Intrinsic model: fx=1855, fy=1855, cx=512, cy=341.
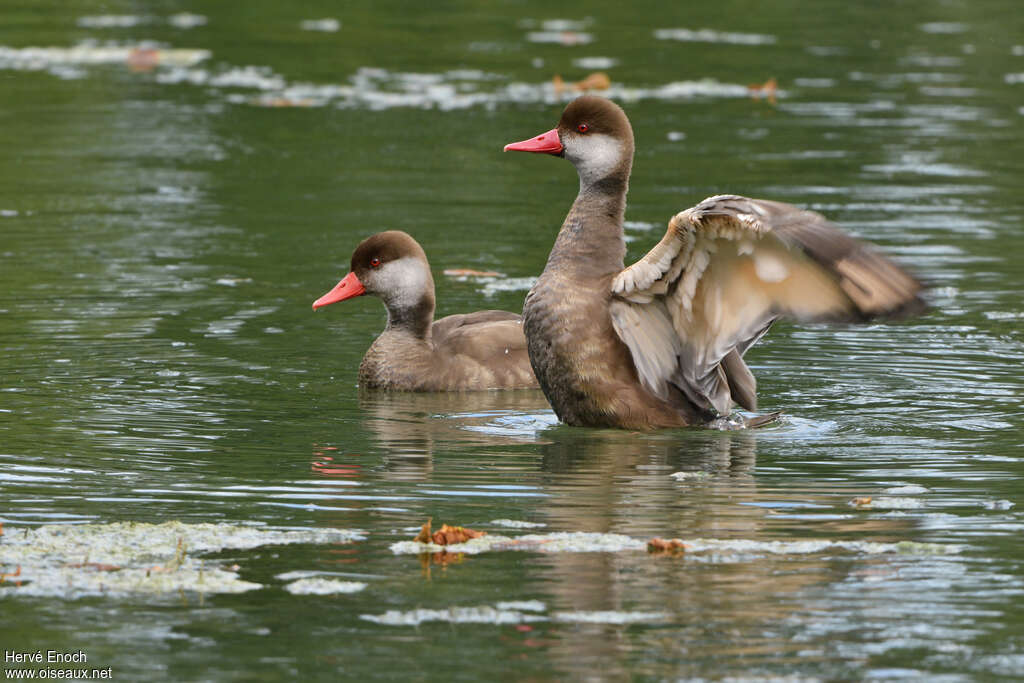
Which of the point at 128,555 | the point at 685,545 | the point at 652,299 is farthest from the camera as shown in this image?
the point at 652,299

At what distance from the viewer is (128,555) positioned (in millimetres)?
7164

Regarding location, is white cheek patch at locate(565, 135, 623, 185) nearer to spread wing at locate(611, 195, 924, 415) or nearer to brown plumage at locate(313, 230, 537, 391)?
spread wing at locate(611, 195, 924, 415)

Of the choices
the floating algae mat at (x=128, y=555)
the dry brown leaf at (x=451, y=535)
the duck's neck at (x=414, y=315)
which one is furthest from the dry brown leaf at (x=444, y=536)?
the duck's neck at (x=414, y=315)

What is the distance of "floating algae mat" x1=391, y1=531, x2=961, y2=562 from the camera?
23.9ft

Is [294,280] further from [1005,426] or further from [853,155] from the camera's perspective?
[853,155]

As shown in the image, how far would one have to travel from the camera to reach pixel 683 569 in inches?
276

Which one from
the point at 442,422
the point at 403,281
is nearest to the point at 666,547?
the point at 442,422

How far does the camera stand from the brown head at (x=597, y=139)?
34.3 ft

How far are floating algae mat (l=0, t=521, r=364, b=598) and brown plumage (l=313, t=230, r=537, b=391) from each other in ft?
13.3

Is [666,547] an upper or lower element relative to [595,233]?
lower

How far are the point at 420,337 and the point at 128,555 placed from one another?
5156 millimetres

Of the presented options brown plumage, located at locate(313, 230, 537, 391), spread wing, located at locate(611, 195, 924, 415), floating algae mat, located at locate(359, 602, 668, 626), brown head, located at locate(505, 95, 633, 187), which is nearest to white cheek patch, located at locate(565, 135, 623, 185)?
brown head, located at locate(505, 95, 633, 187)

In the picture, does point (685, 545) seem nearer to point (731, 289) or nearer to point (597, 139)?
point (731, 289)

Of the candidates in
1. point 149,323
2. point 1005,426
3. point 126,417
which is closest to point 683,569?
point 1005,426
